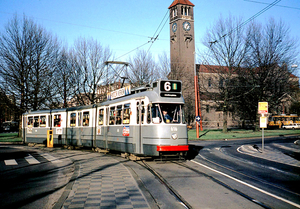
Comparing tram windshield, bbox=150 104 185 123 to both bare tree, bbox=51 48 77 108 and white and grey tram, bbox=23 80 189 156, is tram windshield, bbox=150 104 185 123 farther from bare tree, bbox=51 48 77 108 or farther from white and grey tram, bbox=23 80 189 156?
bare tree, bbox=51 48 77 108

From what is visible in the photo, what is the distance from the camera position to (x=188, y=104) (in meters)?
52.1

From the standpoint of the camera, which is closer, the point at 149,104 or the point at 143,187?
the point at 143,187

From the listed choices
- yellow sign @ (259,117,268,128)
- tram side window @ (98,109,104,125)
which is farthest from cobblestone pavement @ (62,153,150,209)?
yellow sign @ (259,117,268,128)

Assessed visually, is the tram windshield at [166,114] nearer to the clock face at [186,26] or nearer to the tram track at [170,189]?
the tram track at [170,189]

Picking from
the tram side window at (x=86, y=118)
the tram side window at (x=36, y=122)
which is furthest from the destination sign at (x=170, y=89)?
the tram side window at (x=36, y=122)

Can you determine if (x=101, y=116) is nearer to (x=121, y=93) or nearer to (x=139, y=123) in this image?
(x=121, y=93)

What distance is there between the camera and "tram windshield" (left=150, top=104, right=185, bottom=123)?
1190 cm

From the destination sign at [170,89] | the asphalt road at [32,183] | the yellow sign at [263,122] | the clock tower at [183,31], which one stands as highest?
the clock tower at [183,31]

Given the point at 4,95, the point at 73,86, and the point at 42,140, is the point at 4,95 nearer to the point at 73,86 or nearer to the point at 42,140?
the point at 73,86

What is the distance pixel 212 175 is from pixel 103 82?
87.6ft

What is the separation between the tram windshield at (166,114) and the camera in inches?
469

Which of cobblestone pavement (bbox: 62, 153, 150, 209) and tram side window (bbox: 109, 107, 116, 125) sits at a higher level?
tram side window (bbox: 109, 107, 116, 125)

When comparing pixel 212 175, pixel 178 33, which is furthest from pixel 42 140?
pixel 178 33

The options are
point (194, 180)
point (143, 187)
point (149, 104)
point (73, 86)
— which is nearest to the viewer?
point (143, 187)
